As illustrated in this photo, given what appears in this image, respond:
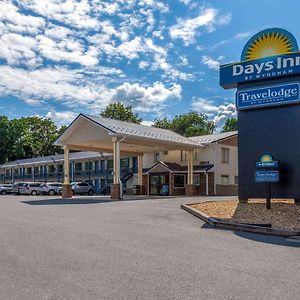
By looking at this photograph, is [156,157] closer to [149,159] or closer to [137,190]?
[149,159]

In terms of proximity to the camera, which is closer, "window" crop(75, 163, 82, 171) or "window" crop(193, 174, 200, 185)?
"window" crop(193, 174, 200, 185)

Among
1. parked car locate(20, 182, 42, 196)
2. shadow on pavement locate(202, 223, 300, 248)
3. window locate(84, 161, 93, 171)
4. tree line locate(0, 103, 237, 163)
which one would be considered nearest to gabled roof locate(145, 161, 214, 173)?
parked car locate(20, 182, 42, 196)

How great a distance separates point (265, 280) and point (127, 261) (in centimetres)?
244

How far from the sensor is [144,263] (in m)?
7.22

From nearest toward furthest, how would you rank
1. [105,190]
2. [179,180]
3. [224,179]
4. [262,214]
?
[262,214], [224,179], [179,180], [105,190]

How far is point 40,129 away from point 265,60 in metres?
74.8

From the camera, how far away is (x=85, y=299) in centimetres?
516

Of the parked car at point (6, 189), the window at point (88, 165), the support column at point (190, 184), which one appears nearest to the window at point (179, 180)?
the support column at point (190, 184)

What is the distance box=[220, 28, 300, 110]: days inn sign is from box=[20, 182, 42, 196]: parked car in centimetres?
3267

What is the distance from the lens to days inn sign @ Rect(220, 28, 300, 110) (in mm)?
16656

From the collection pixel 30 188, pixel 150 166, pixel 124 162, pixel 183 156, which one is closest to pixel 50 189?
pixel 30 188

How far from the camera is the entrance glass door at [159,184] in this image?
128 feet

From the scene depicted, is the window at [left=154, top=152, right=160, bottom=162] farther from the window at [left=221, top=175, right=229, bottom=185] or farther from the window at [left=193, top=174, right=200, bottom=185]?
the window at [left=221, top=175, right=229, bottom=185]

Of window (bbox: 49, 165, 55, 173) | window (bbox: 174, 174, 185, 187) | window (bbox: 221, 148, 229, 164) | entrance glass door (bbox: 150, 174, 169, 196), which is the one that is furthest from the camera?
window (bbox: 49, 165, 55, 173)
